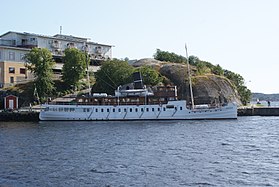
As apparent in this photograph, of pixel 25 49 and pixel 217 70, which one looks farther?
pixel 217 70

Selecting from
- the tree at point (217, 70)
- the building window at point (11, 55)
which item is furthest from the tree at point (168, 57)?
the building window at point (11, 55)

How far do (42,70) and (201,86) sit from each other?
3817 centimetres

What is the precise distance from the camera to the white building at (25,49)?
3529 inches

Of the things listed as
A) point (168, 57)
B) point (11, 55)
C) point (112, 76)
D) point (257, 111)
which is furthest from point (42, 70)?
point (257, 111)

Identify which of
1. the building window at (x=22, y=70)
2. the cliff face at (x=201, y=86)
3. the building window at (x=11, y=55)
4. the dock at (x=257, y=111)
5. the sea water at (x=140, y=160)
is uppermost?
the building window at (x=11, y=55)

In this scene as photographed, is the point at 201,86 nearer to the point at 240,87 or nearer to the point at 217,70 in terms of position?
the point at 217,70

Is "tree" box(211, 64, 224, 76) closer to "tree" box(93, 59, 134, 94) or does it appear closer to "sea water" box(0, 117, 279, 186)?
"tree" box(93, 59, 134, 94)

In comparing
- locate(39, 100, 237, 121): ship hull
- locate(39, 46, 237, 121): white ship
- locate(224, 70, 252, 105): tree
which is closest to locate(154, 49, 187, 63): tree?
locate(224, 70, 252, 105): tree

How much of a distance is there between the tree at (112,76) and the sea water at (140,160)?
138 feet

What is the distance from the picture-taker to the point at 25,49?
9462 centimetres

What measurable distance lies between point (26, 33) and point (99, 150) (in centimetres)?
7310

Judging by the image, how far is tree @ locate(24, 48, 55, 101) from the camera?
84375 mm

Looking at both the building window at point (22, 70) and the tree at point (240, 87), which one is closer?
the building window at point (22, 70)

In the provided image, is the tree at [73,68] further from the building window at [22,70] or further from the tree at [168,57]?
the tree at [168,57]
